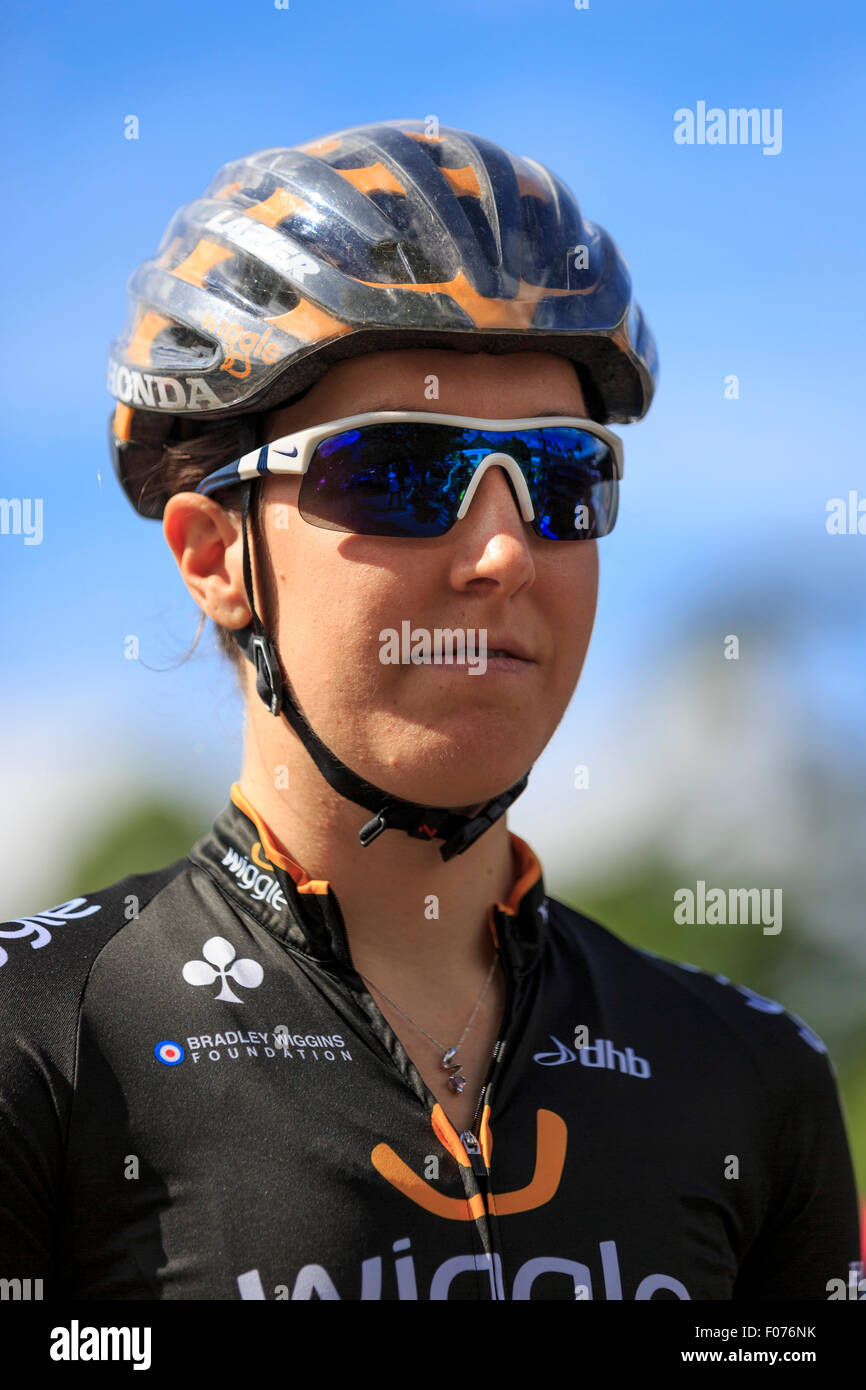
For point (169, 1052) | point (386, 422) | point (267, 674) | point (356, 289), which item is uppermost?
point (356, 289)

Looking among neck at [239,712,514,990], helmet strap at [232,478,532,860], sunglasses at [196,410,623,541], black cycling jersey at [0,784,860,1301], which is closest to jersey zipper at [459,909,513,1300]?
black cycling jersey at [0,784,860,1301]

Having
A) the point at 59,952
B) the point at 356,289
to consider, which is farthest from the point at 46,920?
the point at 356,289

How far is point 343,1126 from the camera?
2.80m

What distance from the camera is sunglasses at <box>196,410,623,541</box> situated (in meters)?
2.95

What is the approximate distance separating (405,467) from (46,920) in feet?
4.58

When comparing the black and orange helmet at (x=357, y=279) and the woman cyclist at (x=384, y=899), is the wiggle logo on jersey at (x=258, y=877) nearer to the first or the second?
the woman cyclist at (x=384, y=899)

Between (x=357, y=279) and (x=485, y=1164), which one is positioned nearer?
(x=485, y=1164)

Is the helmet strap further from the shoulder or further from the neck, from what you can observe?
the shoulder

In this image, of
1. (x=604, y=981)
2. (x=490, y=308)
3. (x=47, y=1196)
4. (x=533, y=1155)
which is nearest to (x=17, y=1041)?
(x=47, y=1196)

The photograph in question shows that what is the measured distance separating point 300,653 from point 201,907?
27.1 inches

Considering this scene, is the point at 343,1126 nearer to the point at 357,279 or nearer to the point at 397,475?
the point at 397,475

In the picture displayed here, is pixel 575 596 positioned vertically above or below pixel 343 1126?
above

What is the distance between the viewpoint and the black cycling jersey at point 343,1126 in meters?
2.65
